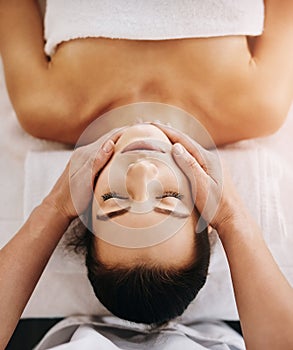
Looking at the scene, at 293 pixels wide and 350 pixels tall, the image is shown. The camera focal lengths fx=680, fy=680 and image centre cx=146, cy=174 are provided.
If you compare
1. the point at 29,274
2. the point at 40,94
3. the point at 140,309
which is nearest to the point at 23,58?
the point at 40,94

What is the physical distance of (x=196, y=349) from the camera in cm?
116

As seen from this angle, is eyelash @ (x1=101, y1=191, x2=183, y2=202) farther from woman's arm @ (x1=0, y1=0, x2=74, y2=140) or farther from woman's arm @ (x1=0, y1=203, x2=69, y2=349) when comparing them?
woman's arm @ (x1=0, y1=0, x2=74, y2=140)

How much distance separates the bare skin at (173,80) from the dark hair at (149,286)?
0.90ft

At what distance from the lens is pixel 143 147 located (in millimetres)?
1063

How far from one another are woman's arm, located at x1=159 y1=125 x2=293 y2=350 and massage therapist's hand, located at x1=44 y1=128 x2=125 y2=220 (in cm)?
11

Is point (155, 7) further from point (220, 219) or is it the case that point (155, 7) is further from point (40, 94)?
point (220, 219)

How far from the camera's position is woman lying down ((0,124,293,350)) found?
1.03 m

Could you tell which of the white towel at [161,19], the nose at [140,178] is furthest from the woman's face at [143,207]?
the white towel at [161,19]

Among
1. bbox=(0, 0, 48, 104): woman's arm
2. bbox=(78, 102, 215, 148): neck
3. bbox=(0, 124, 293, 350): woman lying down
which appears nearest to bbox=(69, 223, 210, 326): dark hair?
bbox=(0, 124, 293, 350): woman lying down

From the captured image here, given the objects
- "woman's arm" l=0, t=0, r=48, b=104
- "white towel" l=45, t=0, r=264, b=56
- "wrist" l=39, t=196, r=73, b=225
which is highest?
"white towel" l=45, t=0, r=264, b=56

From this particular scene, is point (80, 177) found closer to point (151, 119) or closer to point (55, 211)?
point (55, 211)

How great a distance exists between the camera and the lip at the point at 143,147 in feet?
3.49

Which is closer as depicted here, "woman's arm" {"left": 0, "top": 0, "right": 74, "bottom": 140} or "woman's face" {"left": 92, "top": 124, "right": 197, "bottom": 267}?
"woman's face" {"left": 92, "top": 124, "right": 197, "bottom": 267}

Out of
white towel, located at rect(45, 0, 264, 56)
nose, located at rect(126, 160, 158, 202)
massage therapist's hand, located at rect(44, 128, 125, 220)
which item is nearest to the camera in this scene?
nose, located at rect(126, 160, 158, 202)
